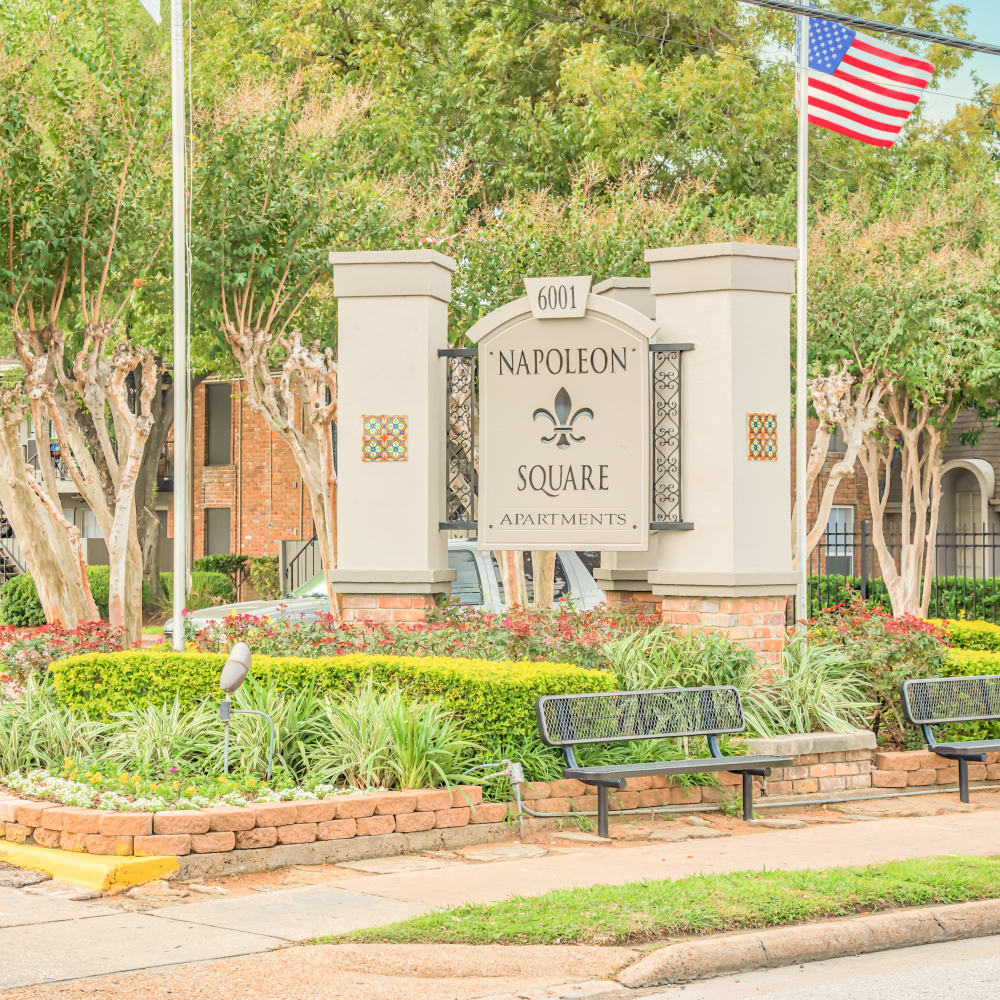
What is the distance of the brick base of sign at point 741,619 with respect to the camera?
12141 millimetres

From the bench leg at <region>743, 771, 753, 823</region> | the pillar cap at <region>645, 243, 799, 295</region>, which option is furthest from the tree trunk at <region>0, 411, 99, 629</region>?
the bench leg at <region>743, 771, 753, 823</region>

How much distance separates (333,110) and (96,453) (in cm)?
1337

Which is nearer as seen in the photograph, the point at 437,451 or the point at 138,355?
the point at 437,451

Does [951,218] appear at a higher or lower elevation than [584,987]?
higher

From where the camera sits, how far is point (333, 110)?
19938mm

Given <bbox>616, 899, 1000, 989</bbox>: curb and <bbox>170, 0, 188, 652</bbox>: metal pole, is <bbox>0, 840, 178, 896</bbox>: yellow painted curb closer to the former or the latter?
<bbox>616, 899, 1000, 989</bbox>: curb

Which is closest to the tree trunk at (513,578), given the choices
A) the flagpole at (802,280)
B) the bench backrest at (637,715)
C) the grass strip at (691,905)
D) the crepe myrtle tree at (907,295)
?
the flagpole at (802,280)

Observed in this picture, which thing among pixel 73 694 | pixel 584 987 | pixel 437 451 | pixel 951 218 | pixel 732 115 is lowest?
pixel 584 987

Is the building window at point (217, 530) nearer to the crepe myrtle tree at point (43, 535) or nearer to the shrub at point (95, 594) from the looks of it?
the shrub at point (95, 594)

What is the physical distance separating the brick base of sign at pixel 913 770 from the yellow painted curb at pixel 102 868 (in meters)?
5.85

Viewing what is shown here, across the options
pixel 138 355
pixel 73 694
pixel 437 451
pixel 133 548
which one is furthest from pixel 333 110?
pixel 73 694

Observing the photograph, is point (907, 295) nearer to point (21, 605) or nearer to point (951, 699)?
point (951, 699)

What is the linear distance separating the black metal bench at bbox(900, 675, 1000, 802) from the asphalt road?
4.24 meters

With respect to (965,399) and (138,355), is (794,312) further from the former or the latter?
(138,355)
